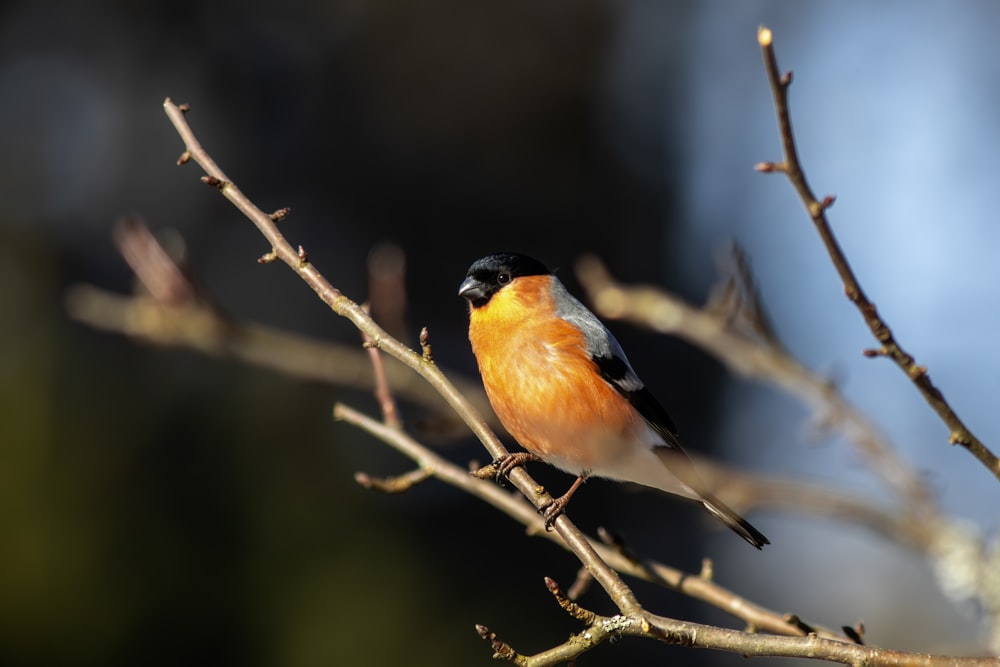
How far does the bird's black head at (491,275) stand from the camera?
9.27 feet

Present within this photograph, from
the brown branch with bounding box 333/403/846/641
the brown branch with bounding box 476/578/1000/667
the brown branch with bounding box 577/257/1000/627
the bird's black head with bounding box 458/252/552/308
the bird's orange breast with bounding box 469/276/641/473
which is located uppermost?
the brown branch with bounding box 577/257/1000/627

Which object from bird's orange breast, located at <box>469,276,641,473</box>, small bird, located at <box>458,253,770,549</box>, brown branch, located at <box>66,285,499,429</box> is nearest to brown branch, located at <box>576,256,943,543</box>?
small bird, located at <box>458,253,770,549</box>

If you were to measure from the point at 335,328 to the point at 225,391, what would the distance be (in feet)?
→ 4.86

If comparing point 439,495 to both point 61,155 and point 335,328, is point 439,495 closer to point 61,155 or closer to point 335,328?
point 335,328

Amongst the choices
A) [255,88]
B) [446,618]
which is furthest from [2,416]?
[255,88]

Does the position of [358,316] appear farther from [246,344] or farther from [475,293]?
[246,344]

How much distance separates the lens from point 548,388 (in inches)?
99.0

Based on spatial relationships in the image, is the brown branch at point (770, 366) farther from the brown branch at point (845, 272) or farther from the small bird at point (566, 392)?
the brown branch at point (845, 272)

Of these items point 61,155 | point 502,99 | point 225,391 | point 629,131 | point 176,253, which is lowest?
point 176,253

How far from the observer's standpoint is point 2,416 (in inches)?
201

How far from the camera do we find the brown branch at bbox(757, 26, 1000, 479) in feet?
4.53

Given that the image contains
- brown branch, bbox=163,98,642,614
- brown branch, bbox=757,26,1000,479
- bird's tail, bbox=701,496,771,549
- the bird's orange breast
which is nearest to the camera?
brown branch, bbox=757,26,1000,479

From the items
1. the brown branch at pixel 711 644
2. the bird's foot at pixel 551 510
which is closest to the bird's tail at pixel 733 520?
the bird's foot at pixel 551 510

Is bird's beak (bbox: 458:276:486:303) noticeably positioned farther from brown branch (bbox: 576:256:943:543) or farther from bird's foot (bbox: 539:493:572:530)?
bird's foot (bbox: 539:493:572:530)
